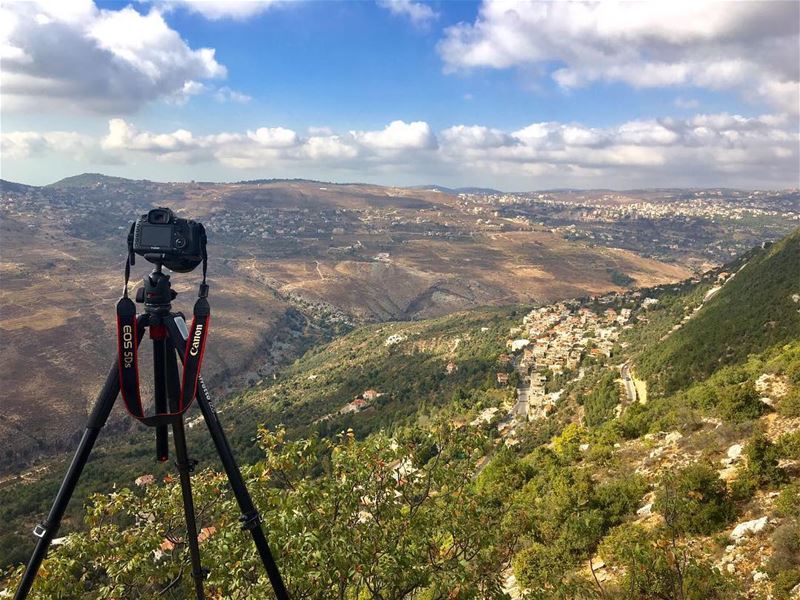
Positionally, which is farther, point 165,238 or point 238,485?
point 165,238

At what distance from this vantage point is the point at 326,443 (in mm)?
4133

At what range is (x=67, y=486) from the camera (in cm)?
285

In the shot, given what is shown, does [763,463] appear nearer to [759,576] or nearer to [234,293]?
[759,576]

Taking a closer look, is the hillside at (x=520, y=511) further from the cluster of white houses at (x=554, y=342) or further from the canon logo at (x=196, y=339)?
the cluster of white houses at (x=554, y=342)

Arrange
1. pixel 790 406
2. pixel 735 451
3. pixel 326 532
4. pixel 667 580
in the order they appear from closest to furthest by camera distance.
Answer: pixel 326 532 < pixel 667 580 < pixel 735 451 < pixel 790 406

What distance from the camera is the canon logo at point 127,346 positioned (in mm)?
2777

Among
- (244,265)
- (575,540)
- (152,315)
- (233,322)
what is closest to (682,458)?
(575,540)

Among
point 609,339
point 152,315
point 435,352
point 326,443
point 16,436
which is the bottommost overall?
point 16,436

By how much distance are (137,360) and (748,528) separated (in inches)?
388

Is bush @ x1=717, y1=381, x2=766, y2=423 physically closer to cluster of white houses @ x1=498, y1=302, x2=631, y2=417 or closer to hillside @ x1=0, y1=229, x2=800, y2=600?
hillside @ x1=0, y1=229, x2=800, y2=600

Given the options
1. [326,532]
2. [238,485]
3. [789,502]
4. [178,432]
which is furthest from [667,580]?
[178,432]

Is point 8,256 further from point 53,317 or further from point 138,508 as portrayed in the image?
point 138,508

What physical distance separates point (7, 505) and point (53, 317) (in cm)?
6515

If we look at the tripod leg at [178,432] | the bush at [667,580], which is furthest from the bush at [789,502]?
the tripod leg at [178,432]
